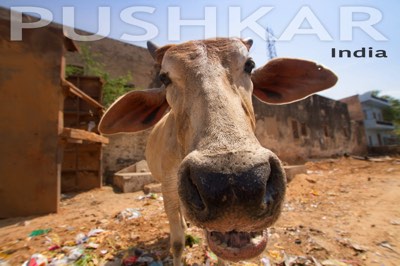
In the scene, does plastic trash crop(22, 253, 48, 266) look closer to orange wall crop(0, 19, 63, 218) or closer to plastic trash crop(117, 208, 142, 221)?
plastic trash crop(117, 208, 142, 221)

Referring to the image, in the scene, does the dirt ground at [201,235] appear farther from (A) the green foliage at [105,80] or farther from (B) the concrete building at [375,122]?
(B) the concrete building at [375,122]

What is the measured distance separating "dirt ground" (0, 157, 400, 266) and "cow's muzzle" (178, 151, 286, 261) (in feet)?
6.42

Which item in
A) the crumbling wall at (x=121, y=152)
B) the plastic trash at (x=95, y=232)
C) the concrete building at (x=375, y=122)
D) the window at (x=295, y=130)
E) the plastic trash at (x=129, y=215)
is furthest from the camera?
the concrete building at (x=375, y=122)

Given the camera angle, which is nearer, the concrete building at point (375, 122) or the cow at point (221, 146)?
the cow at point (221, 146)

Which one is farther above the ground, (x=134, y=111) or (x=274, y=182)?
(x=134, y=111)

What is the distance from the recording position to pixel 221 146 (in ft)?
3.52

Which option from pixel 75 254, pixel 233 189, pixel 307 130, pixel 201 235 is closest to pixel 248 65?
pixel 233 189

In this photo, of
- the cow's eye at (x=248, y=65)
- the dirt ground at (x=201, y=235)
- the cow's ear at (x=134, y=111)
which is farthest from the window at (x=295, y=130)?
the cow's eye at (x=248, y=65)

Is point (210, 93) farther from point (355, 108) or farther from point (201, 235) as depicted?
point (355, 108)

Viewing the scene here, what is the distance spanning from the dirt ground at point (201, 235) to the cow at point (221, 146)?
1.08 metres

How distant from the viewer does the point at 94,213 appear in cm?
484

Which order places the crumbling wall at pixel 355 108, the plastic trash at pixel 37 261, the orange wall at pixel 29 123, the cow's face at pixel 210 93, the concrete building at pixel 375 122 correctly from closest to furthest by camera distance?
the cow's face at pixel 210 93, the plastic trash at pixel 37 261, the orange wall at pixel 29 123, the crumbling wall at pixel 355 108, the concrete building at pixel 375 122

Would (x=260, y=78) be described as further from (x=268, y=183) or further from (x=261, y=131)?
(x=261, y=131)

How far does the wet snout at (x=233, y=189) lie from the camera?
96 cm
